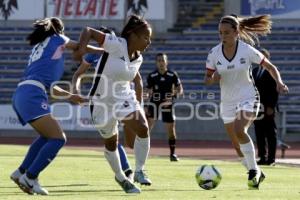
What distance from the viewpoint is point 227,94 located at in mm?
12117

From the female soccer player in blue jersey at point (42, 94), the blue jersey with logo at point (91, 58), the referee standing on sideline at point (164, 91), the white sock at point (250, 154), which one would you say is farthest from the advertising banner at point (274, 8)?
the female soccer player in blue jersey at point (42, 94)

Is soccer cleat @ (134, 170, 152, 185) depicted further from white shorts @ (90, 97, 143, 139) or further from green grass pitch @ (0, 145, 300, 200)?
white shorts @ (90, 97, 143, 139)

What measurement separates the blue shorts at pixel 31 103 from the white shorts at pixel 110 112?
79 centimetres

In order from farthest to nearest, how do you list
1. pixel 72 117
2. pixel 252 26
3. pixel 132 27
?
1. pixel 72 117
2. pixel 252 26
3. pixel 132 27

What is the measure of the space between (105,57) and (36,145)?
1353 mm

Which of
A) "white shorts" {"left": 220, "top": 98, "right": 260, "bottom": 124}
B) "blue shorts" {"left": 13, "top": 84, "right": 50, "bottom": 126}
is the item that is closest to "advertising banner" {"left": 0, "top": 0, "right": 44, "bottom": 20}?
"white shorts" {"left": 220, "top": 98, "right": 260, "bottom": 124}

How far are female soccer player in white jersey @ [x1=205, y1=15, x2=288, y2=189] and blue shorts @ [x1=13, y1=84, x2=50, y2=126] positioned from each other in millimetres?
2530

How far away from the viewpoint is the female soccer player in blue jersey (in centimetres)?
1048

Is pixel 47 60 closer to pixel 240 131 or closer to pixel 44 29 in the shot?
pixel 44 29

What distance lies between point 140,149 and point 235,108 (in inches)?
54.7

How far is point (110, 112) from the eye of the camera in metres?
11.2

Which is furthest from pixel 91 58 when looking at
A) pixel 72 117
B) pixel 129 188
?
pixel 72 117

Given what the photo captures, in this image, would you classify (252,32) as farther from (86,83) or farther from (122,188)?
(86,83)

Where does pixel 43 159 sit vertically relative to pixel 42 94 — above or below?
below
